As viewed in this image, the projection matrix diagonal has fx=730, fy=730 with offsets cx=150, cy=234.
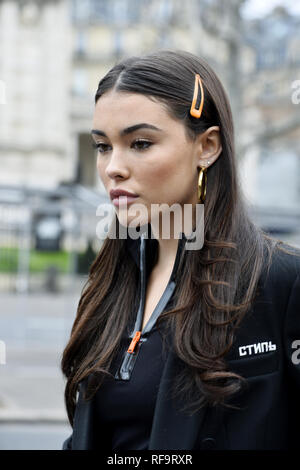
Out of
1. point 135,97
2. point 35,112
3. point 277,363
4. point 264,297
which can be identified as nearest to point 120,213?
point 135,97

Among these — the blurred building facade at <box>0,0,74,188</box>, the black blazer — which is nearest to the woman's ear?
the black blazer

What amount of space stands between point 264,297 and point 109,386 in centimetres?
43

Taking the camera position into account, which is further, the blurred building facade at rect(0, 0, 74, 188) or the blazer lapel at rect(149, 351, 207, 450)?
the blurred building facade at rect(0, 0, 74, 188)

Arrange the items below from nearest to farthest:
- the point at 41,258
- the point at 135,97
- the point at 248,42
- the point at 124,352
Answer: the point at 135,97, the point at 124,352, the point at 248,42, the point at 41,258

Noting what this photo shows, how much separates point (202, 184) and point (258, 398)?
1.67 ft

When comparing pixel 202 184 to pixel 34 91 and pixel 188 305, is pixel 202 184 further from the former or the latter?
pixel 34 91

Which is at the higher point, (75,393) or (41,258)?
(41,258)

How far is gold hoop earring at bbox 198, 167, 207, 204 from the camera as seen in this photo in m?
1.72

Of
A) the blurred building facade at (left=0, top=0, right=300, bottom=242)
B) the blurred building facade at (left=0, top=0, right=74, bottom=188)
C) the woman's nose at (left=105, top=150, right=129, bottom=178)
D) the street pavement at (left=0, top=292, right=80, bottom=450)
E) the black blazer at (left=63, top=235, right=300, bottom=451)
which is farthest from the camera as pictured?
the blurred building facade at (left=0, top=0, right=74, bottom=188)

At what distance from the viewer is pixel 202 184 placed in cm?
172

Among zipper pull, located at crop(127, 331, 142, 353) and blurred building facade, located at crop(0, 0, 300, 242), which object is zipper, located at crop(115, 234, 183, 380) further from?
blurred building facade, located at crop(0, 0, 300, 242)

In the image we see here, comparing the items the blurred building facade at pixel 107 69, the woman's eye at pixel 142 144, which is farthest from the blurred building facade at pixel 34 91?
the woman's eye at pixel 142 144

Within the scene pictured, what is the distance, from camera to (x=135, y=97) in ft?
5.37
